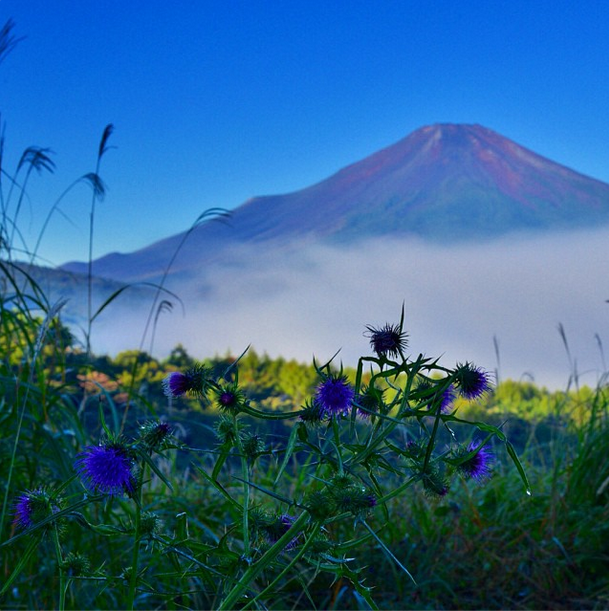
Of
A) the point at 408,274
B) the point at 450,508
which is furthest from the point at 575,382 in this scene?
the point at 408,274

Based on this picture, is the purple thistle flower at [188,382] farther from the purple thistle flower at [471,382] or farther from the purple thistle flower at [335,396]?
the purple thistle flower at [471,382]

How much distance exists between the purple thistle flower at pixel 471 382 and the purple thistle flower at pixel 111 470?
35 centimetres

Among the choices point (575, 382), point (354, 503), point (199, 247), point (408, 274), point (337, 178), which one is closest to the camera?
point (354, 503)

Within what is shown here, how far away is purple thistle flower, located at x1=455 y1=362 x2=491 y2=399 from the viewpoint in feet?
2.58

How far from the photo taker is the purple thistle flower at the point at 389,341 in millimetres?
774

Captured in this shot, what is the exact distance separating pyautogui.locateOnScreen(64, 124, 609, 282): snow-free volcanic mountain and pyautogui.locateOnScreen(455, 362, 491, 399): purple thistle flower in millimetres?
19096

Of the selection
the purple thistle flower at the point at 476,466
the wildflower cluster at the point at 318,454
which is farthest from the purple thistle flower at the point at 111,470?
the purple thistle flower at the point at 476,466

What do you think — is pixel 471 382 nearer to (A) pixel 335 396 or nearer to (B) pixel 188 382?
(A) pixel 335 396

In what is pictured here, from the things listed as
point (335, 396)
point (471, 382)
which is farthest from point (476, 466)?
point (335, 396)

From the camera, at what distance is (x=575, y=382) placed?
10.6 ft

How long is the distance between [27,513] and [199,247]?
73.1 feet

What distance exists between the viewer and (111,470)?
76 centimetres

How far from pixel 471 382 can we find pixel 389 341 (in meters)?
0.10

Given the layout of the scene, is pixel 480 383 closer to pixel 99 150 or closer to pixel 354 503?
pixel 354 503
